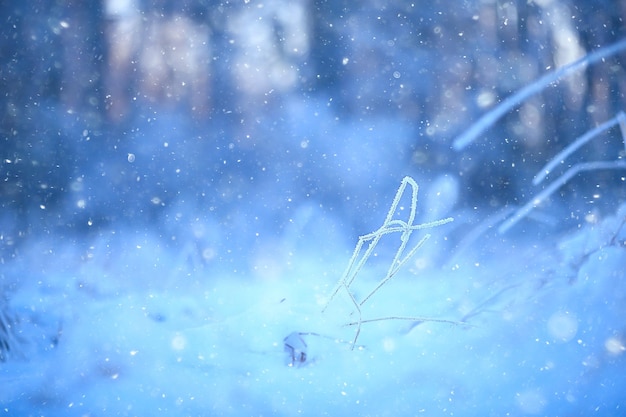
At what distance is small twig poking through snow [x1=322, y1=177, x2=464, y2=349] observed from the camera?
1.26 metres

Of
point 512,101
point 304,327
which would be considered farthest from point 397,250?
point 512,101

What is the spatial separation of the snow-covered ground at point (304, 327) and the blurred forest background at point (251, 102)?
9 cm

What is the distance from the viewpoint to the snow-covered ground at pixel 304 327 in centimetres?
126

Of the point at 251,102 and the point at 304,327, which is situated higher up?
the point at 251,102

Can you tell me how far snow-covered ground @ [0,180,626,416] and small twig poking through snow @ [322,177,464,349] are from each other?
2 centimetres

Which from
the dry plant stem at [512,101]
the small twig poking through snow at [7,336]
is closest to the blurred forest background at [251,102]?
the dry plant stem at [512,101]

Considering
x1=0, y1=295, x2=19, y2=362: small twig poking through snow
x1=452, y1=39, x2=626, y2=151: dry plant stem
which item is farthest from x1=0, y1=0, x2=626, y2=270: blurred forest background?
x1=0, y1=295, x2=19, y2=362: small twig poking through snow

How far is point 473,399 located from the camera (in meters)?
1.34

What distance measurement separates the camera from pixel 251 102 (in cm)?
123

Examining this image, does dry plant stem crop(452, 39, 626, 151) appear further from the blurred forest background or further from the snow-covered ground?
the snow-covered ground

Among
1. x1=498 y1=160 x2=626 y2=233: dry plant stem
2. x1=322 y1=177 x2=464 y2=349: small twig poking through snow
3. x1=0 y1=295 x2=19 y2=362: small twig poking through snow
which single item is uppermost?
x1=498 y1=160 x2=626 y2=233: dry plant stem

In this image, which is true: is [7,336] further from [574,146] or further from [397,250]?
→ [574,146]

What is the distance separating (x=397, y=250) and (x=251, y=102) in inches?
17.8

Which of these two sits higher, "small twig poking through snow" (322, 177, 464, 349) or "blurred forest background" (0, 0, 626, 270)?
"blurred forest background" (0, 0, 626, 270)
